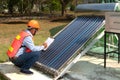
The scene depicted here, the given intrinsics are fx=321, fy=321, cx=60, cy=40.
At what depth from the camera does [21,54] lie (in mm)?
6926

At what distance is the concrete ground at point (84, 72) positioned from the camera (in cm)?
682

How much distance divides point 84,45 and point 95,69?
108 cm

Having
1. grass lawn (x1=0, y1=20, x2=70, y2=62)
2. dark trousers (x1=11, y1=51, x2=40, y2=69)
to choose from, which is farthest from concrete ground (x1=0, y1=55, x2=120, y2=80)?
grass lawn (x1=0, y1=20, x2=70, y2=62)

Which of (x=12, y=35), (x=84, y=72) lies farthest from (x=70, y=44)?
(x=12, y=35)

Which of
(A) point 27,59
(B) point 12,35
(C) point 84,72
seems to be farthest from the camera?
(B) point 12,35

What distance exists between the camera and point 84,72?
7.31 meters

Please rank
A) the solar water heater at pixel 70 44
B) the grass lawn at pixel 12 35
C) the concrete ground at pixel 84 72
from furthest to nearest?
the grass lawn at pixel 12 35 → the concrete ground at pixel 84 72 → the solar water heater at pixel 70 44

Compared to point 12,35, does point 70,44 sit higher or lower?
higher

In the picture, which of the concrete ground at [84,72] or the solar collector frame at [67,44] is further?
the concrete ground at [84,72]

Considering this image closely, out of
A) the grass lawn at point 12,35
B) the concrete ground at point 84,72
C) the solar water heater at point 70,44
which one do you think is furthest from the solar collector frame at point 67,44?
the grass lawn at point 12,35

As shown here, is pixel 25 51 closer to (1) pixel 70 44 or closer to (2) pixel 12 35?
(1) pixel 70 44

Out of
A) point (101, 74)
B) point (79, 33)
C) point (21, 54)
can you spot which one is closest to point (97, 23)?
point (79, 33)

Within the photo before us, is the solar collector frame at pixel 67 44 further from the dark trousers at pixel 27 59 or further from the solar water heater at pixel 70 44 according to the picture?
the dark trousers at pixel 27 59

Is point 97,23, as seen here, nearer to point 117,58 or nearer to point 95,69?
point 95,69
